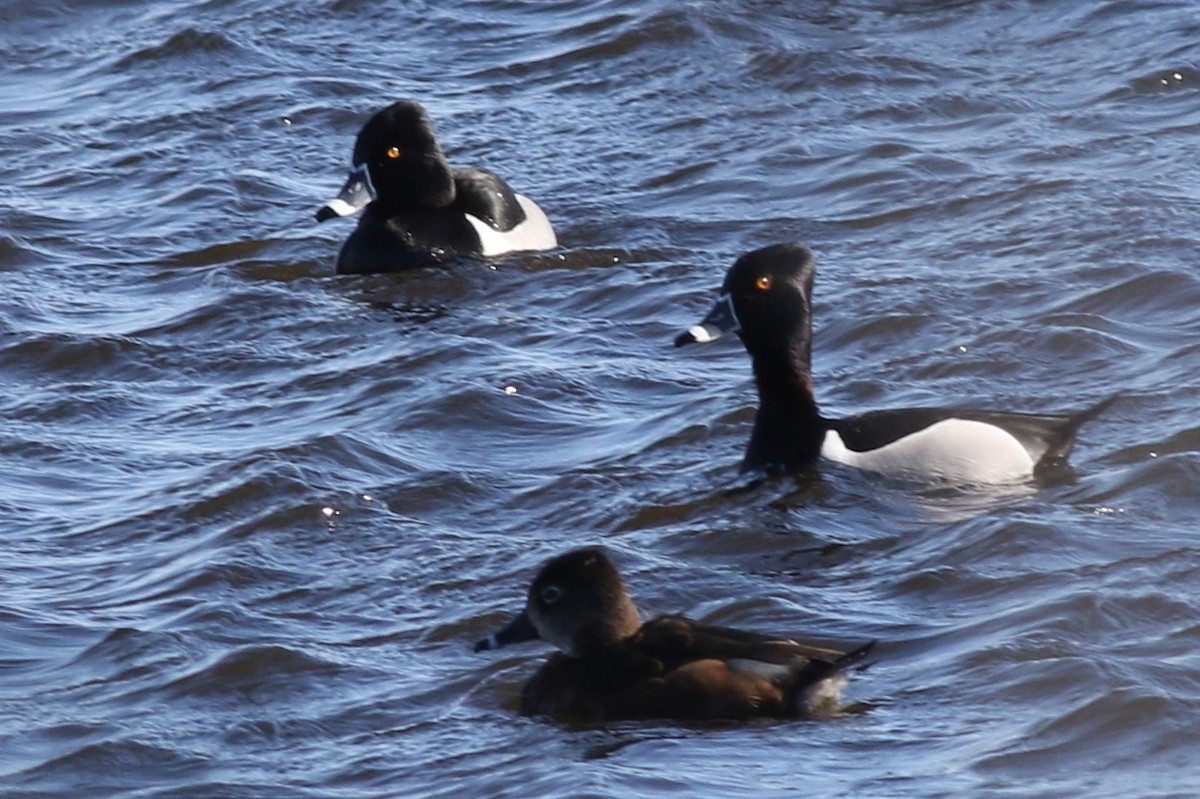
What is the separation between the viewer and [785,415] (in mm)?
8461

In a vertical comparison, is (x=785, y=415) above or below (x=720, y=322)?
below

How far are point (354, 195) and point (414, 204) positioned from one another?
292mm

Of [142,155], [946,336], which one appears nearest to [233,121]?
[142,155]

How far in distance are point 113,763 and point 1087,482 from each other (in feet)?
10.8

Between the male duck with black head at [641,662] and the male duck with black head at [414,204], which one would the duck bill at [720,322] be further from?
the male duck with black head at [414,204]

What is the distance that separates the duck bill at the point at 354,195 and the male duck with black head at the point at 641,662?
523 cm

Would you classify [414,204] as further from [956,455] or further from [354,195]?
[956,455]

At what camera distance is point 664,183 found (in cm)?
1191

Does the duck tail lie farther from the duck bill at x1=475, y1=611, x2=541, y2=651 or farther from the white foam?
the white foam

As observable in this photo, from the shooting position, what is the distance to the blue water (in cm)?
625

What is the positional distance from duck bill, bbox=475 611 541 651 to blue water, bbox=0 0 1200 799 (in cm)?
11

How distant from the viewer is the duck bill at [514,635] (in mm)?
6582

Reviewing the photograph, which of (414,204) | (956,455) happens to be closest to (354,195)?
(414,204)

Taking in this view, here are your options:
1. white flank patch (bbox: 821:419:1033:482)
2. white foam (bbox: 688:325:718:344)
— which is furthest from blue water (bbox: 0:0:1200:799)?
white foam (bbox: 688:325:718:344)
